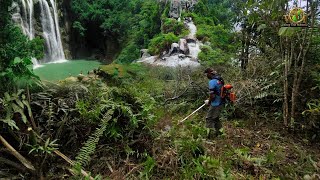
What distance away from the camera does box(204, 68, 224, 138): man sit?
211 inches

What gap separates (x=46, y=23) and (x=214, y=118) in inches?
772

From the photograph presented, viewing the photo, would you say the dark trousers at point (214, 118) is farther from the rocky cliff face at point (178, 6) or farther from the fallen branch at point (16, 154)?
the rocky cliff face at point (178, 6)

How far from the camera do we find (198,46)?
1570 centimetres

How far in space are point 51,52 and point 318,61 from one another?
64.3 feet

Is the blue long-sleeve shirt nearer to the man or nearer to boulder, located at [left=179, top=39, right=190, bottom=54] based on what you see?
the man

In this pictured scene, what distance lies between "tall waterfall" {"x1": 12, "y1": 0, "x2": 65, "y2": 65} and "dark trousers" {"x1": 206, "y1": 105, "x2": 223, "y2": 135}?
Result: 54.7ft

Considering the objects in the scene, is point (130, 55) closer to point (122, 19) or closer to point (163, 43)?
point (163, 43)

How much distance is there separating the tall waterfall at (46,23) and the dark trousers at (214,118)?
16669 millimetres

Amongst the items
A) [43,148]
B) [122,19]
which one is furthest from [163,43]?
[43,148]

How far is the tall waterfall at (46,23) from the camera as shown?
1933 cm

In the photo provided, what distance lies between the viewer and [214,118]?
5.55 metres

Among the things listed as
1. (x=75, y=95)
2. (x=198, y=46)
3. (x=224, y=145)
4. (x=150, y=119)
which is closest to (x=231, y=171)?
(x=224, y=145)

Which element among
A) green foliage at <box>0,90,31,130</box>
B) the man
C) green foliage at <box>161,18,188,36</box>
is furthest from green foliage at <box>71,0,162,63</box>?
green foliage at <box>0,90,31,130</box>

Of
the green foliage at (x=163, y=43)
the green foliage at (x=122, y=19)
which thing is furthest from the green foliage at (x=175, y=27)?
the green foliage at (x=122, y=19)
